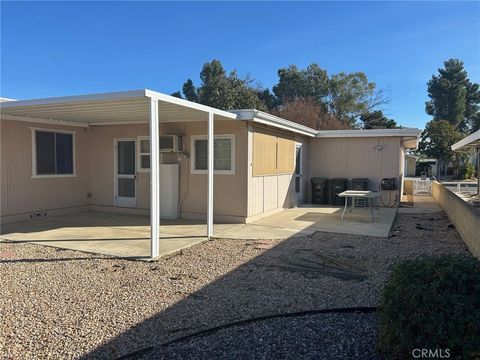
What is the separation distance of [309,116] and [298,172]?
22.0 meters

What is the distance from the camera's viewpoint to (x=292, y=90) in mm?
41188

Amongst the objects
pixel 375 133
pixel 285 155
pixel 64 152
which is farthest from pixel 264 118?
pixel 64 152

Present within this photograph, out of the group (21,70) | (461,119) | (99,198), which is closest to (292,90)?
(461,119)

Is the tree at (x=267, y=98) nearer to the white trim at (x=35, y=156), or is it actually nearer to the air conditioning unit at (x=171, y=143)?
the white trim at (x=35, y=156)

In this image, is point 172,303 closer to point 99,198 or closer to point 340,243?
point 340,243

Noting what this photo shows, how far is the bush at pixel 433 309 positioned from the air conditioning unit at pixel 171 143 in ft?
24.4

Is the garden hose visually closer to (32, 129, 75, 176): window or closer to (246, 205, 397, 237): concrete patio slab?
(246, 205, 397, 237): concrete patio slab

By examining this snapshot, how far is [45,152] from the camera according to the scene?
9.65 m

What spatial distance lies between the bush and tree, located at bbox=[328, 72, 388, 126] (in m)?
38.3

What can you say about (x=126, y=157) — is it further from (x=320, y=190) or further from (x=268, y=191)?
(x=320, y=190)

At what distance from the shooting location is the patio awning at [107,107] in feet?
19.3

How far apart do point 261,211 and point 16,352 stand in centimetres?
721

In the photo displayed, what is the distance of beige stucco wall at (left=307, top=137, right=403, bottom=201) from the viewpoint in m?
12.7

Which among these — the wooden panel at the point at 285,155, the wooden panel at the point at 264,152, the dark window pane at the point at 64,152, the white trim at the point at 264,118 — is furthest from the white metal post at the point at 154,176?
the wooden panel at the point at 285,155
